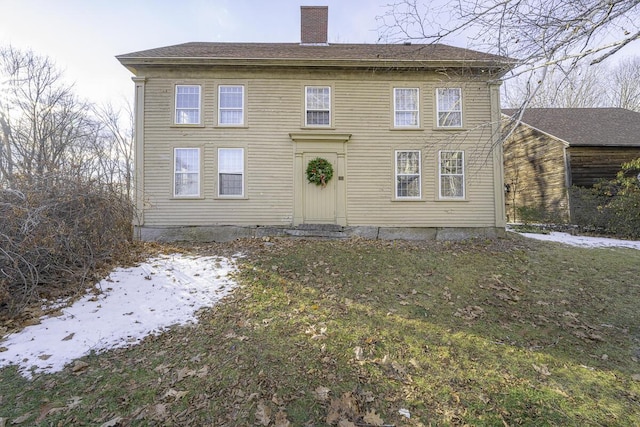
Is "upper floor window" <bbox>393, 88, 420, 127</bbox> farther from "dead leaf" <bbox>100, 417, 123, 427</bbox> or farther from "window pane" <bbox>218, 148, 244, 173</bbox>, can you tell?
"dead leaf" <bbox>100, 417, 123, 427</bbox>

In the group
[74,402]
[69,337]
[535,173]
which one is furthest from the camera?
[535,173]

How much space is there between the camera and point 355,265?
6254 mm

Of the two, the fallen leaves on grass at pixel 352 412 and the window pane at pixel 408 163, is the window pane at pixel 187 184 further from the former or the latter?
the fallen leaves on grass at pixel 352 412

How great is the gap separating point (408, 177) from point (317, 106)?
3960mm

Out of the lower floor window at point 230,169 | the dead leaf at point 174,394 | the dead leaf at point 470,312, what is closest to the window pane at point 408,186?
the lower floor window at point 230,169

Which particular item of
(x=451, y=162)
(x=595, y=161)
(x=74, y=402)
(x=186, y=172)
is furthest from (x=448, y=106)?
(x=74, y=402)

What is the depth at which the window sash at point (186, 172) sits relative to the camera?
9.33 metres

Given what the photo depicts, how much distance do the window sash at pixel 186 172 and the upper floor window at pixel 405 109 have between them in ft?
22.6

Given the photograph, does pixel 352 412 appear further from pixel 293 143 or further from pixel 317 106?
pixel 317 106

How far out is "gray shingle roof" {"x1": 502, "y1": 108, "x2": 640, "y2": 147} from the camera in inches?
503

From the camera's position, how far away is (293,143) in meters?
9.48

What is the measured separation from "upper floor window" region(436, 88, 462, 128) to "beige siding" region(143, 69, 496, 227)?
0.22 m

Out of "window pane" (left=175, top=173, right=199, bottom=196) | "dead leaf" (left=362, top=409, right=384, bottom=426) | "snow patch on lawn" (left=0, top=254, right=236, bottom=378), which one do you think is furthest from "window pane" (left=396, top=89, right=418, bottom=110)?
"dead leaf" (left=362, top=409, right=384, bottom=426)

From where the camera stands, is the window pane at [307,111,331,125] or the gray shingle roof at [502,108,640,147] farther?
the gray shingle roof at [502,108,640,147]
